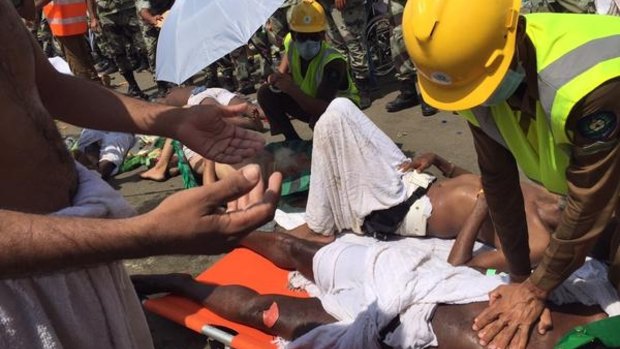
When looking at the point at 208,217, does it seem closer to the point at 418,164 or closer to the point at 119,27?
the point at 418,164

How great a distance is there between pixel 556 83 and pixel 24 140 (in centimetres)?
138

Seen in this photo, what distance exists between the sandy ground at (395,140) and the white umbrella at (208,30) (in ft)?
3.83

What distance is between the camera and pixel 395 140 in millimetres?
4969

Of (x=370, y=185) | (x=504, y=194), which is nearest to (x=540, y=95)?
(x=504, y=194)

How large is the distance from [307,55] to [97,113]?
301 centimetres

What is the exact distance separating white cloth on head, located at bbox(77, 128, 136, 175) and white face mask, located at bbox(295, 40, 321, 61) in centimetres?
188

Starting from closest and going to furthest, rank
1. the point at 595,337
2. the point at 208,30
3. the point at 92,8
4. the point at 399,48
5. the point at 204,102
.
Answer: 1. the point at 595,337
2. the point at 208,30
3. the point at 204,102
4. the point at 399,48
5. the point at 92,8

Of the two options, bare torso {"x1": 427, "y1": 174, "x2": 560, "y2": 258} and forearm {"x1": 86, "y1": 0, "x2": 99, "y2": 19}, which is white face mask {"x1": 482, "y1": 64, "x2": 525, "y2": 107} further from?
forearm {"x1": 86, "y1": 0, "x2": 99, "y2": 19}

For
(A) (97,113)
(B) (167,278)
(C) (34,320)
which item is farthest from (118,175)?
(C) (34,320)

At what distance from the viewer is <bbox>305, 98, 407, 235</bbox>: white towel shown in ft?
10.8

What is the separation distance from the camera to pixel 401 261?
8.66 feet

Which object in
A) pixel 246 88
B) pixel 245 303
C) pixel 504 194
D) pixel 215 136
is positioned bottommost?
pixel 246 88

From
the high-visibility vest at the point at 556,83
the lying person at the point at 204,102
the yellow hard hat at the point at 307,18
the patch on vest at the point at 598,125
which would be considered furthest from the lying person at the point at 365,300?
the yellow hard hat at the point at 307,18

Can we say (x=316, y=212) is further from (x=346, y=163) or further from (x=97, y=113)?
(x=97, y=113)
